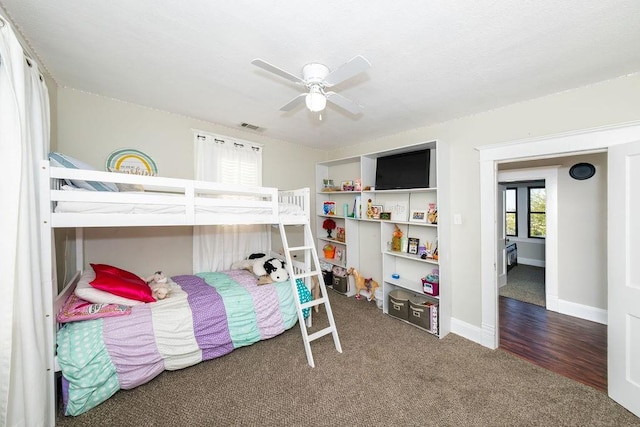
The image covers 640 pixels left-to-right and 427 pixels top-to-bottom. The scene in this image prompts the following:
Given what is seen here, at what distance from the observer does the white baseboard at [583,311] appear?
3.00 metres

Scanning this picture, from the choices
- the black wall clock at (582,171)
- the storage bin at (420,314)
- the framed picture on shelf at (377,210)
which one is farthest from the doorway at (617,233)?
the framed picture on shelf at (377,210)

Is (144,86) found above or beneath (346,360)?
above

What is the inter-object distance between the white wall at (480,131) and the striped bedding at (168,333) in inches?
78.5

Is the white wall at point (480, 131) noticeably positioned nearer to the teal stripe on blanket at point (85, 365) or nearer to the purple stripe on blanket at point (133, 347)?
the purple stripe on blanket at point (133, 347)

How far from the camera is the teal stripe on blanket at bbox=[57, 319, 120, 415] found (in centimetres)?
165

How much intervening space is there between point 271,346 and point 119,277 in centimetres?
154

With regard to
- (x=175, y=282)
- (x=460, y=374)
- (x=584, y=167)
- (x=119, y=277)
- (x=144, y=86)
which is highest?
(x=144, y=86)

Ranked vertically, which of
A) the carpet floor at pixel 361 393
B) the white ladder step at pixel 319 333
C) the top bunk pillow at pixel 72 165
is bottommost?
the carpet floor at pixel 361 393

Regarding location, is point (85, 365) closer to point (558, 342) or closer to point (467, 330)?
point (467, 330)

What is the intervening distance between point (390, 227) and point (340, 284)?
1268 millimetres

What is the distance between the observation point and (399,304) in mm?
3078

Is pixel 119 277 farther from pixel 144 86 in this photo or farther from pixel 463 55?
pixel 463 55

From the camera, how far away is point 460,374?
2.12 meters

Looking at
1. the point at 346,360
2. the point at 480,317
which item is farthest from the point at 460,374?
the point at 346,360
